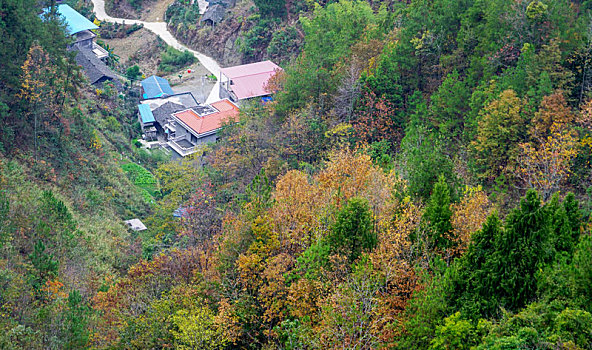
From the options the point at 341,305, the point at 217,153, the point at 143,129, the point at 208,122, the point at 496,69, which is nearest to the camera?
the point at 341,305

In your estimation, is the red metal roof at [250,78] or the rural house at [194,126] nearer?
the rural house at [194,126]

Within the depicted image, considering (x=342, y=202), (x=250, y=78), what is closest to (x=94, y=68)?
(x=250, y=78)

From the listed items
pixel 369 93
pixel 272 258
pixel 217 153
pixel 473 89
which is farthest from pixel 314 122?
pixel 272 258

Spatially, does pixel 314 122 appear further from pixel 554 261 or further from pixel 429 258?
pixel 554 261

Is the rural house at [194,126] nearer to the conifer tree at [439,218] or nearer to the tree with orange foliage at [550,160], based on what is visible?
the tree with orange foliage at [550,160]

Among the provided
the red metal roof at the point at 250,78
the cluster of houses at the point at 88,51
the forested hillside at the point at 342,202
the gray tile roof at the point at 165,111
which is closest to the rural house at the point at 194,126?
the gray tile roof at the point at 165,111

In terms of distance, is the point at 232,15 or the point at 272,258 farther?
the point at 232,15

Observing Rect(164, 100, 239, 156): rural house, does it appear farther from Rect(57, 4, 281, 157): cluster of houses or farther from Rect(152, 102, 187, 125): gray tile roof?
Rect(152, 102, 187, 125): gray tile roof

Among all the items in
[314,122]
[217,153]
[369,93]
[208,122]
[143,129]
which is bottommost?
[143,129]

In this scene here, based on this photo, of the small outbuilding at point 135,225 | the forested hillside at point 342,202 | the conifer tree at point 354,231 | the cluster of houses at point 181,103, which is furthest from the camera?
the cluster of houses at point 181,103
